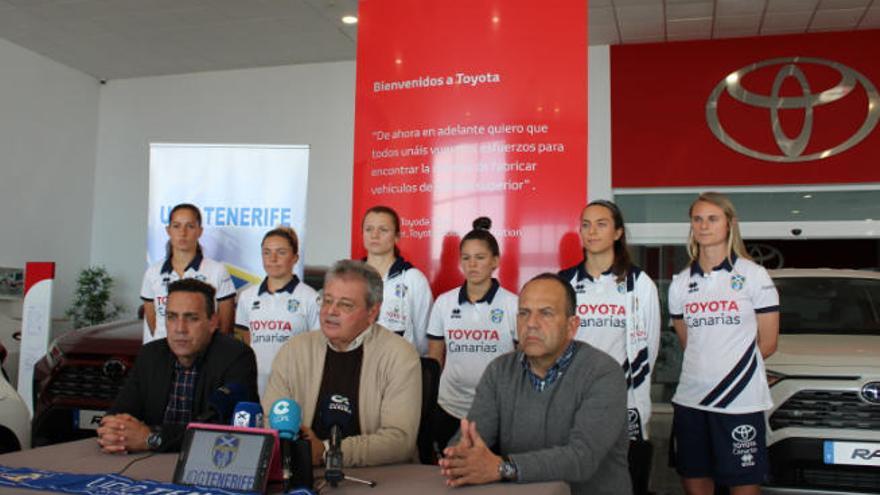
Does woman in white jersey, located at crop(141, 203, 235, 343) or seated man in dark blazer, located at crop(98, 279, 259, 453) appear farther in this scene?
woman in white jersey, located at crop(141, 203, 235, 343)

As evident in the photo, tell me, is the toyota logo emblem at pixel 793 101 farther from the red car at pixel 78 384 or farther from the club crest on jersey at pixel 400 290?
the red car at pixel 78 384

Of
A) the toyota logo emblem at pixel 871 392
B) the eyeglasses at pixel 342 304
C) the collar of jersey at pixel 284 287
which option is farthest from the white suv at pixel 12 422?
the toyota logo emblem at pixel 871 392

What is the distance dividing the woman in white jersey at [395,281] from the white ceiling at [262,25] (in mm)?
4327

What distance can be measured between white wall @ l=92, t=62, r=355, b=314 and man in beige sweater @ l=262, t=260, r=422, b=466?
606 cm

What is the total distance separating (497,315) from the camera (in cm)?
315

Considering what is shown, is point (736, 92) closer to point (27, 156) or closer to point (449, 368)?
point (449, 368)

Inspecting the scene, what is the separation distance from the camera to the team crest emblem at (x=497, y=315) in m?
3.14

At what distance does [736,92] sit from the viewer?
755 cm

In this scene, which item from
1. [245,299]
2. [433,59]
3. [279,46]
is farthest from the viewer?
[279,46]

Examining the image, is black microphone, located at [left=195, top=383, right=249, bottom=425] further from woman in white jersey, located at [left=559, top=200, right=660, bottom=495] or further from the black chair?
woman in white jersey, located at [left=559, top=200, right=660, bottom=495]

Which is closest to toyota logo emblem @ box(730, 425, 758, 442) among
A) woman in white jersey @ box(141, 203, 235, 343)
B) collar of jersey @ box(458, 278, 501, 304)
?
collar of jersey @ box(458, 278, 501, 304)

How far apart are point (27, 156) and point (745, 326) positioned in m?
8.00

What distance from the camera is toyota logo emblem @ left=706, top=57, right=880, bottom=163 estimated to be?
7.29m

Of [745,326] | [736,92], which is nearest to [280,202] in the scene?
[745,326]
